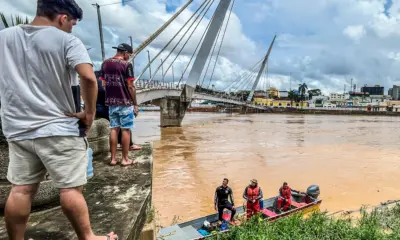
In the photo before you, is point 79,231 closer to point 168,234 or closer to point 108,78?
point 108,78

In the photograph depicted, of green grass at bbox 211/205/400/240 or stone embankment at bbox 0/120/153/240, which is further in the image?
green grass at bbox 211/205/400/240

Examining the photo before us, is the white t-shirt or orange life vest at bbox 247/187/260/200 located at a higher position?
the white t-shirt

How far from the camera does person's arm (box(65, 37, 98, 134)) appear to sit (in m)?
1.61

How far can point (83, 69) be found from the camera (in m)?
1.61

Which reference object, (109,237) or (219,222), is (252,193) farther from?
(109,237)

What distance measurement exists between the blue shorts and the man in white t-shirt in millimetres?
1987

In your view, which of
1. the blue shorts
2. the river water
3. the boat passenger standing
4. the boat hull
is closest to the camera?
the blue shorts

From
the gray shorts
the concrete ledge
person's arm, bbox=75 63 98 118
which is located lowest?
the concrete ledge

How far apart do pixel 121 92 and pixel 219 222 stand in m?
3.39

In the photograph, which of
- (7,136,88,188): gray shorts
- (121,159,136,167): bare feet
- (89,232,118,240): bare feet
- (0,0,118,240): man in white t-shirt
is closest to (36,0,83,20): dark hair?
(0,0,118,240): man in white t-shirt

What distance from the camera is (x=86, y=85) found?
5.40 ft

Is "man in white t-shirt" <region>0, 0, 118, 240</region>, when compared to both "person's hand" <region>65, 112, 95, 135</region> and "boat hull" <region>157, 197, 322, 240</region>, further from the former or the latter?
"boat hull" <region>157, 197, 322, 240</region>

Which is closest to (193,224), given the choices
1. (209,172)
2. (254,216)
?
(254,216)

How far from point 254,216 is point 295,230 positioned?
32.3 inches
